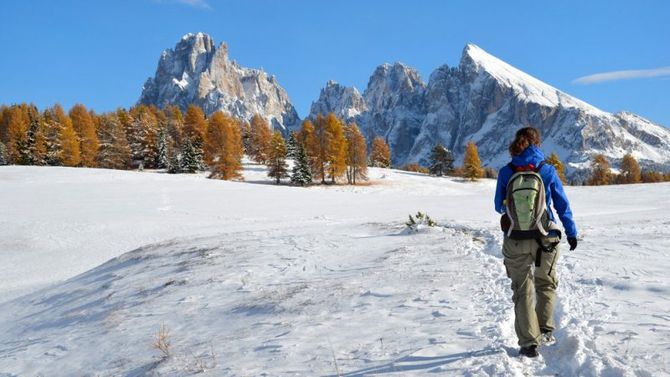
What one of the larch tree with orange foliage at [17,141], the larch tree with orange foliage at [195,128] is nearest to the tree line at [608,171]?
the larch tree with orange foliage at [195,128]

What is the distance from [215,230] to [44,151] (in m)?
52.1

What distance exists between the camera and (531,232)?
473 centimetres

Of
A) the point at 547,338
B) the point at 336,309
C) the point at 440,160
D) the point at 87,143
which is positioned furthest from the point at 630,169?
the point at 547,338

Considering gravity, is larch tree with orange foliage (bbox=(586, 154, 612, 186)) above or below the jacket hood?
above

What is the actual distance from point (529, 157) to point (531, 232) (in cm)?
82

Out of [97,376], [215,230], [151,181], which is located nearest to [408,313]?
[97,376]

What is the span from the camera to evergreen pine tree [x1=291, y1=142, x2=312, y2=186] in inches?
2288

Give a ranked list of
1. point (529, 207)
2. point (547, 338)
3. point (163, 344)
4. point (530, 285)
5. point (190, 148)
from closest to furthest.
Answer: point (529, 207) → point (530, 285) → point (547, 338) → point (163, 344) → point (190, 148)

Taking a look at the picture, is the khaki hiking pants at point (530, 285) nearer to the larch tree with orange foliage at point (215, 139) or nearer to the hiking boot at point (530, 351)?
the hiking boot at point (530, 351)

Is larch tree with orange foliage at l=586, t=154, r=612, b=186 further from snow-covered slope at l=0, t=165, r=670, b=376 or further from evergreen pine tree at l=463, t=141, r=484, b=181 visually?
snow-covered slope at l=0, t=165, r=670, b=376

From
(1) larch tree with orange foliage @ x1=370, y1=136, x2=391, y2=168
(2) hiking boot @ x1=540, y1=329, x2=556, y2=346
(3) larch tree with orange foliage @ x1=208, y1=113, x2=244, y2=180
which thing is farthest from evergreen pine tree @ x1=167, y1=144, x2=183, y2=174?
(2) hiking boot @ x1=540, y1=329, x2=556, y2=346

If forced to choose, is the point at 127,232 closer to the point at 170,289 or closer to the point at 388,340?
the point at 170,289

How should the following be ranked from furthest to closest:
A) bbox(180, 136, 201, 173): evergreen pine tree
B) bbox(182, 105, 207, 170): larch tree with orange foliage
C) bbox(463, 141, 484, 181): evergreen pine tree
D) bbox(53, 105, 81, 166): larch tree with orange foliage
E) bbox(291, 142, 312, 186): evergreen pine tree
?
bbox(463, 141, 484, 181): evergreen pine tree, bbox(182, 105, 207, 170): larch tree with orange foliage, bbox(53, 105, 81, 166): larch tree with orange foliage, bbox(180, 136, 201, 173): evergreen pine tree, bbox(291, 142, 312, 186): evergreen pine tree

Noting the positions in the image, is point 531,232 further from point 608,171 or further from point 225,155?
point 608,171
